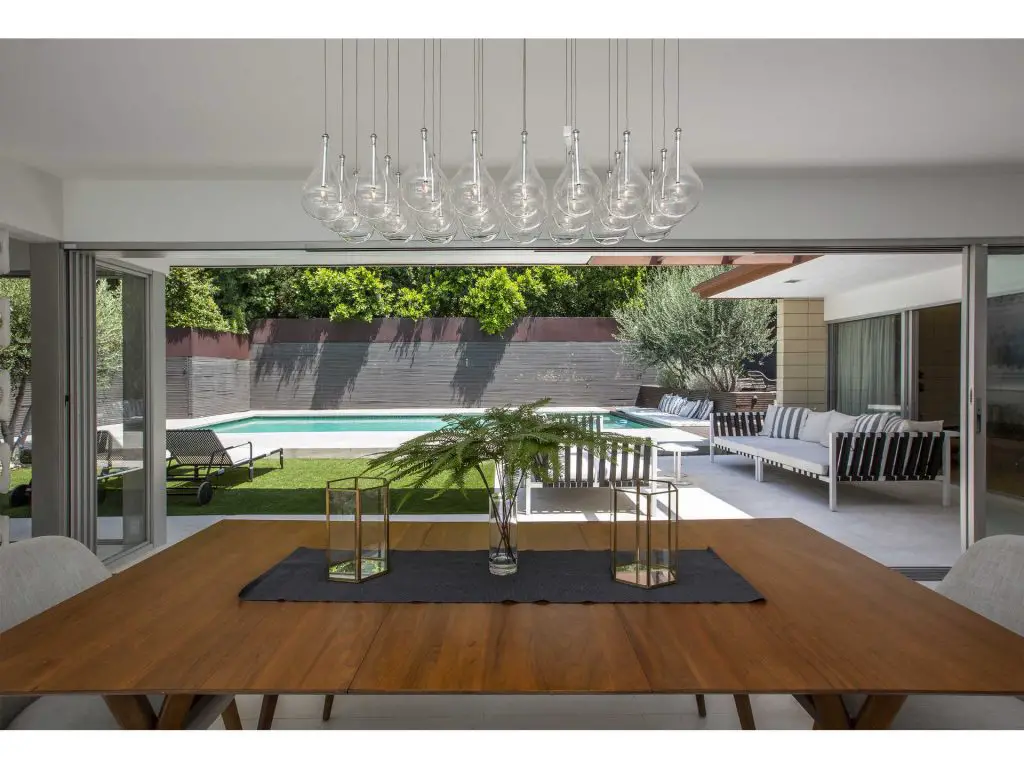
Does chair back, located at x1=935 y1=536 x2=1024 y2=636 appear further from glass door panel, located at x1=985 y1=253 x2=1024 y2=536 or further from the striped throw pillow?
the striped throw pillow

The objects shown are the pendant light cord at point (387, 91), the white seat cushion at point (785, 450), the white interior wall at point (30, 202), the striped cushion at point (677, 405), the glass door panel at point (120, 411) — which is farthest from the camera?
the striped cushion at point (677, 405)

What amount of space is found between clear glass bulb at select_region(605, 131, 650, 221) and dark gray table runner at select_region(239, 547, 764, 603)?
0.95 metres

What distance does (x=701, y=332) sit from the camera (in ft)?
43.1

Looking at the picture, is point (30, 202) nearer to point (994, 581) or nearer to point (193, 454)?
point (193, 454)

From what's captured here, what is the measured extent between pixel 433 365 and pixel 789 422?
995 cm

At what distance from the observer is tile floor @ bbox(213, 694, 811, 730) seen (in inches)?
90.4

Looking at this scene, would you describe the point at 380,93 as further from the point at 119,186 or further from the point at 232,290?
the point at 232,290

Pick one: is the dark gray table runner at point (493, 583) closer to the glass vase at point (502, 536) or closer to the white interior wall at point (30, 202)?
the glass vase at point (502, 536)

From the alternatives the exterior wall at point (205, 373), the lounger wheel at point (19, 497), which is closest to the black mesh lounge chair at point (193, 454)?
the lounger wheel at point (19, 497)

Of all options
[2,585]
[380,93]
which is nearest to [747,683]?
[2,585]

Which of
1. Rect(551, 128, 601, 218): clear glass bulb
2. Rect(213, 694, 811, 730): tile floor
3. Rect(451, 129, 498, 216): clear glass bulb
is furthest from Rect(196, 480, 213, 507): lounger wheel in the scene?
Rect(551, 128, 601, 218): clear glass bulb

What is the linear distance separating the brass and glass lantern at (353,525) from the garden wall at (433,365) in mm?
14659

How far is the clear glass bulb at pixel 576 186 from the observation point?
1931 millimetres

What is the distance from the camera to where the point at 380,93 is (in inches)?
116
